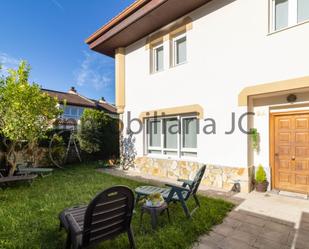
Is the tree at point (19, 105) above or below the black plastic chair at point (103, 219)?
above

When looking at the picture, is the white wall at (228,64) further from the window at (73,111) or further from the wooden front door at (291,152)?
the window at (73,111)

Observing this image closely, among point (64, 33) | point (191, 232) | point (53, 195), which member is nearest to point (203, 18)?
point (191, 232)

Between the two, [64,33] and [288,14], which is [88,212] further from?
[64,33]

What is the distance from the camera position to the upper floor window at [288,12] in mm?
5824

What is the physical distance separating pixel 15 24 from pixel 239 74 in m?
13.4

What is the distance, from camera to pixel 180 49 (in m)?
8.95

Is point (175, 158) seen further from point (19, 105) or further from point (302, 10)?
point (302, 10)

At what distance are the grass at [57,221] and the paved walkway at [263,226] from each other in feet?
0.89

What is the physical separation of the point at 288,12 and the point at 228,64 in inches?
85.4

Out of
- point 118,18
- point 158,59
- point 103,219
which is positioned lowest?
point 103,219

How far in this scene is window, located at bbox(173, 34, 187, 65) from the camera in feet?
28.8

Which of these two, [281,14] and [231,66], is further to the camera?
[231,66]

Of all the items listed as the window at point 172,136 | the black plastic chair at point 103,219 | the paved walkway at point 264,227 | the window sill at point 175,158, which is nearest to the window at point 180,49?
the window at point 172,136

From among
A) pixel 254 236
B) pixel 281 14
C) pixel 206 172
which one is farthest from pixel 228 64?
pixel 254 236
